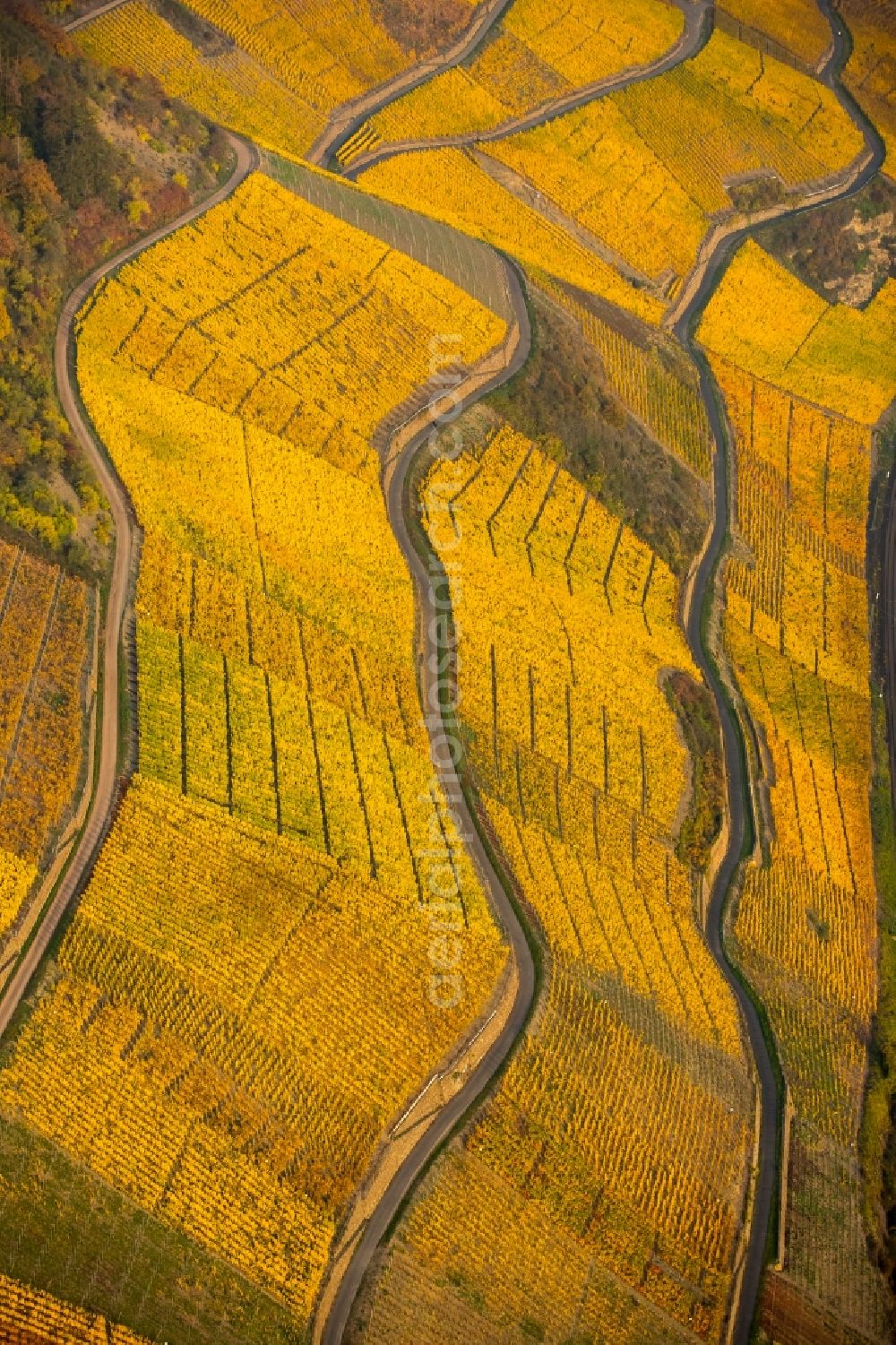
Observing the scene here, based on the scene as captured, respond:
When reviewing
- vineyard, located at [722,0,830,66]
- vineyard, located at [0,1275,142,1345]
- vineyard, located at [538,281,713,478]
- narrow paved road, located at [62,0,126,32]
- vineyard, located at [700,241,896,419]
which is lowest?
vineyard, located at [0,1275,142,1345]

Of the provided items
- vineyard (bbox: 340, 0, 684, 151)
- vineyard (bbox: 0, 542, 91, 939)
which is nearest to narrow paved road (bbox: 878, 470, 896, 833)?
vineyard (bbox: 340, 0, 684, 151)

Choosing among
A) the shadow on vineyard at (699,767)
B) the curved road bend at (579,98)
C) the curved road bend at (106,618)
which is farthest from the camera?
the curved road bend at (579,98)

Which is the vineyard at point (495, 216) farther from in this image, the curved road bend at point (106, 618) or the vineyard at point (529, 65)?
the curved road bend at point (106, 618)

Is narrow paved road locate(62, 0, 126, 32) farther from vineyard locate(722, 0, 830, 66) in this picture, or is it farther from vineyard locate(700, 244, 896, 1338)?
vineyard locate(722, 0, 830, 66)

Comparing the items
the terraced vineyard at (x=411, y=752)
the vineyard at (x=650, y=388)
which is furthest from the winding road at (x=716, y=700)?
the vineyard at (x=650, y=388)

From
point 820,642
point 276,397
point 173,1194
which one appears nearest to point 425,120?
point 276,397

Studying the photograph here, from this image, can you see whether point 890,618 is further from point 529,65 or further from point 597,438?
point 529,65
